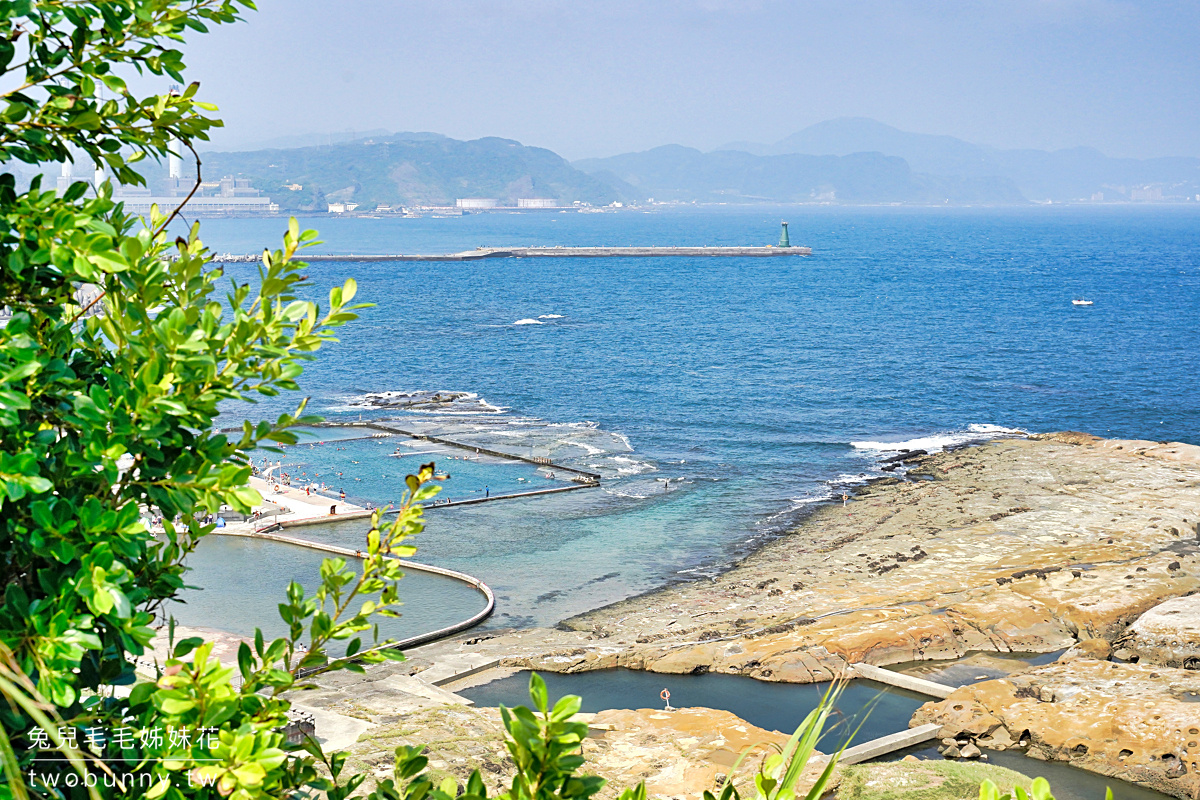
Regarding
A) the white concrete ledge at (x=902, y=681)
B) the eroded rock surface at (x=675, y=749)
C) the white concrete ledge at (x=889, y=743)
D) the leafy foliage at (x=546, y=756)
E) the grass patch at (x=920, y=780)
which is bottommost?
the white concrete ledge at (x=902, y=681)

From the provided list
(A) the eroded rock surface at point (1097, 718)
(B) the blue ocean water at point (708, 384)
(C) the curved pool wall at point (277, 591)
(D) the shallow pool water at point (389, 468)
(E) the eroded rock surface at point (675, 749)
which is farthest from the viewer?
(D) the shallow pool water at point (389, 468)

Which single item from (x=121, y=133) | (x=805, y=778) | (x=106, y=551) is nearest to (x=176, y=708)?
(x=106, y=551)

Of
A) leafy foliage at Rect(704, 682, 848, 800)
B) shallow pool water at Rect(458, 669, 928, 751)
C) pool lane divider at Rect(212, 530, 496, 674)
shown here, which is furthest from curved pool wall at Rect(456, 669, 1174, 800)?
leafy foliage at Rect(704, 682, 848, 800)

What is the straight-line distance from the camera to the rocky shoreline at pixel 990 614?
74.3 ft

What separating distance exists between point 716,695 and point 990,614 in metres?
9.94

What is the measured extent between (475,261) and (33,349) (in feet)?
596

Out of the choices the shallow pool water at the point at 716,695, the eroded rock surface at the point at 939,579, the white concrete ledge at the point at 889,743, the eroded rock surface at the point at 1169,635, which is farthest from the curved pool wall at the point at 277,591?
the eroded rock surface at the point at 1169,635

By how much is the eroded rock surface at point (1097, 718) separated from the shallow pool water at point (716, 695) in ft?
5.72

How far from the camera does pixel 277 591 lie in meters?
32.8

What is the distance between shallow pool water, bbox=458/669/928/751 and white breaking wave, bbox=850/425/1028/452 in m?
34.0

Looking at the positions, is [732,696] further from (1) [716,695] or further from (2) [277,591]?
(2) [277,591]

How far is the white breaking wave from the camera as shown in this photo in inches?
2307

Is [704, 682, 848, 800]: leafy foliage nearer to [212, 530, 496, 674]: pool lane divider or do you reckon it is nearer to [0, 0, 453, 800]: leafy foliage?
[0, 0, 453, 800]: leafy foliage

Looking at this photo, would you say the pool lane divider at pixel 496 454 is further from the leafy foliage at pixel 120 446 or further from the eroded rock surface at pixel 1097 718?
the leafy foliage at pixel 120 446
